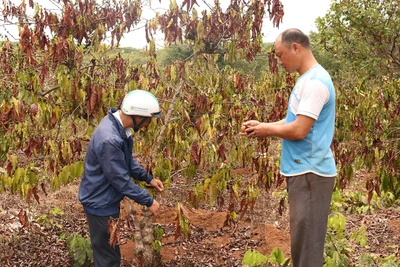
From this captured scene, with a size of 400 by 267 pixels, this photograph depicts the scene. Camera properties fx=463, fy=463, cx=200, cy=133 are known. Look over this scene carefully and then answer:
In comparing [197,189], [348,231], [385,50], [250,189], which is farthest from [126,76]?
[385,50]

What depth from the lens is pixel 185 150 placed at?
3.49 metres

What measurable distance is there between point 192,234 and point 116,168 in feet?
8.65

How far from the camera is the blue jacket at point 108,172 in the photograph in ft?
9.32

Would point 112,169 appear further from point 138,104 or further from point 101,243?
point 101,243

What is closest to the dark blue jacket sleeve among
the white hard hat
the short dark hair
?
the white hard hat

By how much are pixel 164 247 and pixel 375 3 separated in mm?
4497

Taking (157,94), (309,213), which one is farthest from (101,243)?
(309,213)

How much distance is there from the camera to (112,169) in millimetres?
2834

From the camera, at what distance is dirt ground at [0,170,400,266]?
4602 millimetres

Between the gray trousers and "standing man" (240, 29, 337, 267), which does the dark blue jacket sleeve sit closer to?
the gray trousers

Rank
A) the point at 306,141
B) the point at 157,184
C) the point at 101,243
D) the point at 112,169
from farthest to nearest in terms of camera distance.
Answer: the point at 157,184, the point at 101,243, the point at 112,169, the point at 306,141

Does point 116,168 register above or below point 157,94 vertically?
below

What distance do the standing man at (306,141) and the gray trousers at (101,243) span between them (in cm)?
123

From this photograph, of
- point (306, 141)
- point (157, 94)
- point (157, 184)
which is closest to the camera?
point (306, 141)
